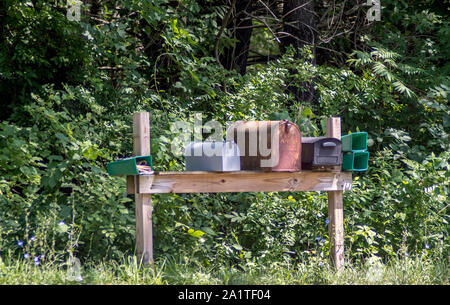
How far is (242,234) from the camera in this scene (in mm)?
5289

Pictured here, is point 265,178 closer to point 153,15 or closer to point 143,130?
point 143,130

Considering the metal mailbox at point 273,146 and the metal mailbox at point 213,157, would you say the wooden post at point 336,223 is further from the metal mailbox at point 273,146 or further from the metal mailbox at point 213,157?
the metal mailbox at point 213,157

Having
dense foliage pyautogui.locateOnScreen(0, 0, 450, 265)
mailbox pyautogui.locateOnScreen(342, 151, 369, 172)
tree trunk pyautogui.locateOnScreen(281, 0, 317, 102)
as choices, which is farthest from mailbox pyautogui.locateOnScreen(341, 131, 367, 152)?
tree trunk pyautogui.locateOnScreen(281, 0, 317, 102)

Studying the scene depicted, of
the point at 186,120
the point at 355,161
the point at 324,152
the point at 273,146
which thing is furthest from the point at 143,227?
the point at 186,120

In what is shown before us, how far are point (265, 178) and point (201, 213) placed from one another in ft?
4.27

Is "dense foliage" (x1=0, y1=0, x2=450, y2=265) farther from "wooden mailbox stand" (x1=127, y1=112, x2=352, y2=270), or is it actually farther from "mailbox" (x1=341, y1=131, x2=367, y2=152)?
"mailbox" (x1=341, y1=131, x2=367, y2=152)

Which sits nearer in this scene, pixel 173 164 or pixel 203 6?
pixel 173 164

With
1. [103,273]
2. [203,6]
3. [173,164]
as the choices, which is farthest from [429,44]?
[103,273]

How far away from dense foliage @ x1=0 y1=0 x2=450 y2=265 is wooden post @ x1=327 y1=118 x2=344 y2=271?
173mm

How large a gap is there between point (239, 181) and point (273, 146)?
1.20 feet

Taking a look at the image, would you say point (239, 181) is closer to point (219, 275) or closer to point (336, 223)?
point (219, 275)

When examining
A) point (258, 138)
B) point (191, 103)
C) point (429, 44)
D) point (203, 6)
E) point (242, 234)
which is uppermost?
point (203, 6)

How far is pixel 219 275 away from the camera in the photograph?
3.98m

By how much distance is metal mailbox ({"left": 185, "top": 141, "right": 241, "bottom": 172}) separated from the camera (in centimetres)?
381
